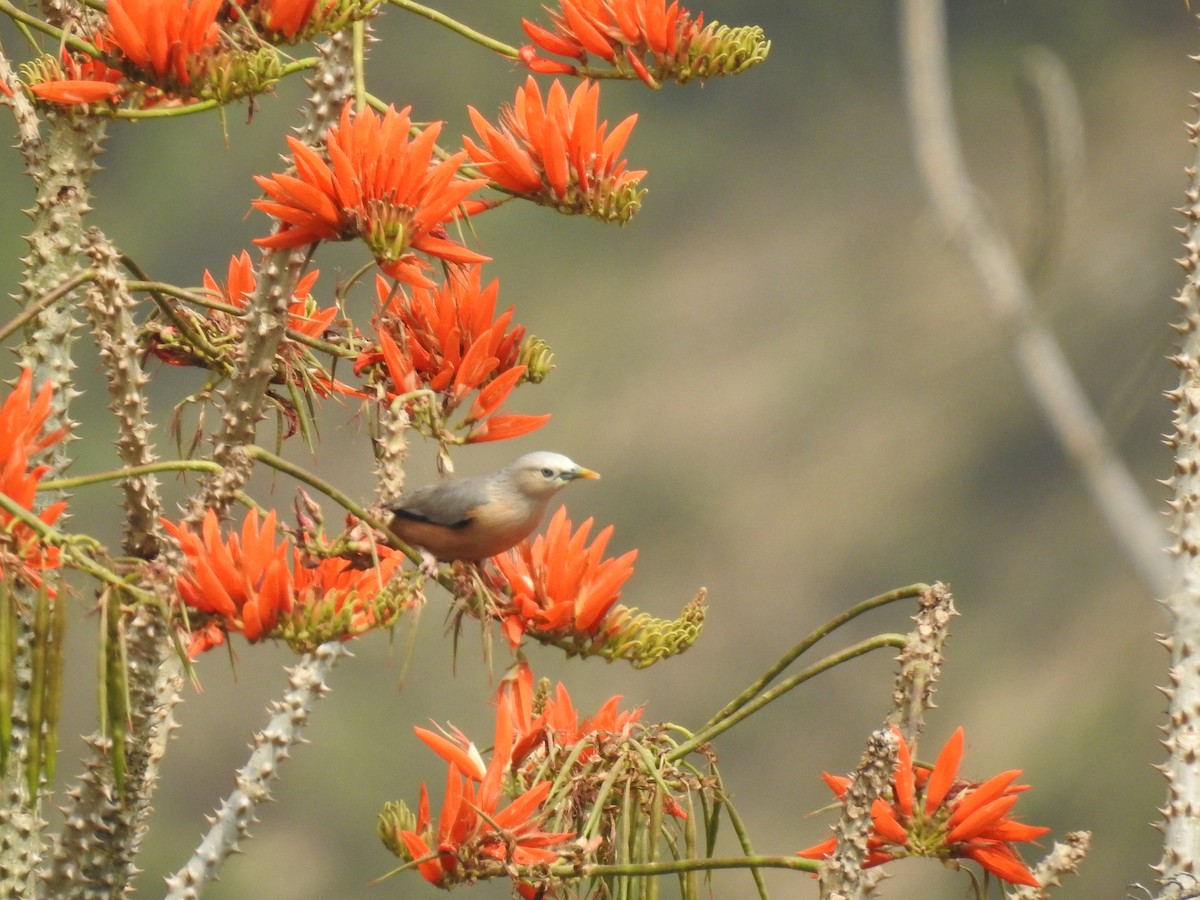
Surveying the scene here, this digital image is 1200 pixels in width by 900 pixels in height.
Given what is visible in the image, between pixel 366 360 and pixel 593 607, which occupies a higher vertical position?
pixel 366 360

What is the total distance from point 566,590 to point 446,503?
74 mm

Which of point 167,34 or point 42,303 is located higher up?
point 167,34

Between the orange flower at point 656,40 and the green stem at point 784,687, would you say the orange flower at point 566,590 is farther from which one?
the orange flower at point 656,40

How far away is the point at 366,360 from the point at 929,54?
489 millimetres

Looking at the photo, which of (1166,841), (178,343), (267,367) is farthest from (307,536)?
(1166,841)

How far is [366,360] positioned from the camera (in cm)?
71

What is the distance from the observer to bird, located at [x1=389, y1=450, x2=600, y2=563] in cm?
66

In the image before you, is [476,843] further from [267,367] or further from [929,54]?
[929,54]

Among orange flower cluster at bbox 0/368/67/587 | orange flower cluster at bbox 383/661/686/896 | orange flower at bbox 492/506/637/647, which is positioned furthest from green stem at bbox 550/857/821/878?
orange flower cluster at bbox 0/368/67/587

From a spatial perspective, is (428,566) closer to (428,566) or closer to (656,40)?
(428,566)

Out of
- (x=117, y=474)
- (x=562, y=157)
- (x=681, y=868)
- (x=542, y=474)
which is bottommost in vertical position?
(x=681, y=868)

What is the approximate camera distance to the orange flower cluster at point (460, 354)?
2.26 ft

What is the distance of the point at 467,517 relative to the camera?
66 cm

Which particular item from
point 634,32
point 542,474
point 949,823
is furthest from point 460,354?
point 949,823
